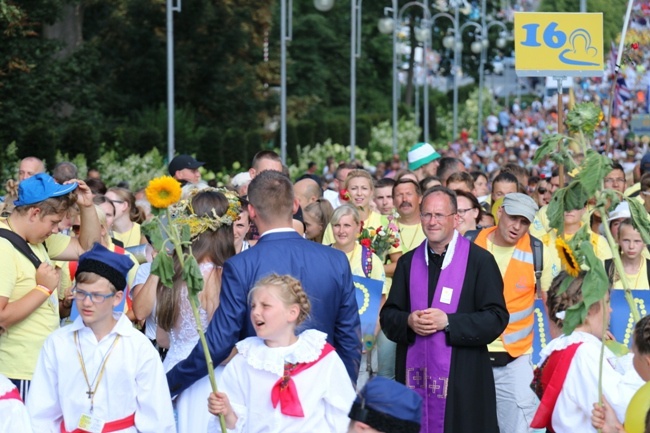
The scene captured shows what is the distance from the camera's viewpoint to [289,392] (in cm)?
618

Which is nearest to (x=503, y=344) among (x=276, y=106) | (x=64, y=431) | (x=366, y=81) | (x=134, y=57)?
(x=64, y=431)

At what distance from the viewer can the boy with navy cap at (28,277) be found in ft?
23.9

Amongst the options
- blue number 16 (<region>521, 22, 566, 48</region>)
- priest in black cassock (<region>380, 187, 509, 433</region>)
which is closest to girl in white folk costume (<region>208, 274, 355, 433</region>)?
priest in black cassock (<region>380, 187, 509, 433</region>)

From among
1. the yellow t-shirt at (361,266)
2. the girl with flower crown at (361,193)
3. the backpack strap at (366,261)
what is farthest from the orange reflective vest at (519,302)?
the girl with flower crown at (361,193)

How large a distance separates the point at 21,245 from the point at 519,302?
3552mm

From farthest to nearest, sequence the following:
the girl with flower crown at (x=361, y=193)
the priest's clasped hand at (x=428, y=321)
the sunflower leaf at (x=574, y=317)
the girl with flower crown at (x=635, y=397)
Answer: the girl with flower crown at (x=361, y=193) → the priest's clasped hand at (x=428, y=321) → the sunflower leaf at (x=574, y=317) → the girl with flower crown at (x=635, y=397)

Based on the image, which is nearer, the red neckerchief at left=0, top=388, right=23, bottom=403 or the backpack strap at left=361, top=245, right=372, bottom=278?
the red neckerchief at left=0, top=388, right=23, bottom=403

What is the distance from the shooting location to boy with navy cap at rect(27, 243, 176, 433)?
21.2ft

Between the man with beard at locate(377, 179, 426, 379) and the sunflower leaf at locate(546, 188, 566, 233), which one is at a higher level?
the sunflower leaf at locate(546, 188, 566, 233)

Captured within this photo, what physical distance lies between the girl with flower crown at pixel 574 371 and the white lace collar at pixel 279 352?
1131 millimetres

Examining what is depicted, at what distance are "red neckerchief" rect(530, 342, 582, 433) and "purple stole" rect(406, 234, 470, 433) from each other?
1324mm

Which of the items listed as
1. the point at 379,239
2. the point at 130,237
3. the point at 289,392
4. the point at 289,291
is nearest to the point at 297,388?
the point at 289,392

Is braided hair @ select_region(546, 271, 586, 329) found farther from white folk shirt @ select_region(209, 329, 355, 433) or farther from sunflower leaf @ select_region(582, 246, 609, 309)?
white folk shirt @ select_region(209, 329, 355, 433)

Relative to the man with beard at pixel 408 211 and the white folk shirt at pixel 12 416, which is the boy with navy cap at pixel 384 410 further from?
the man with beard at pixel 408 211
